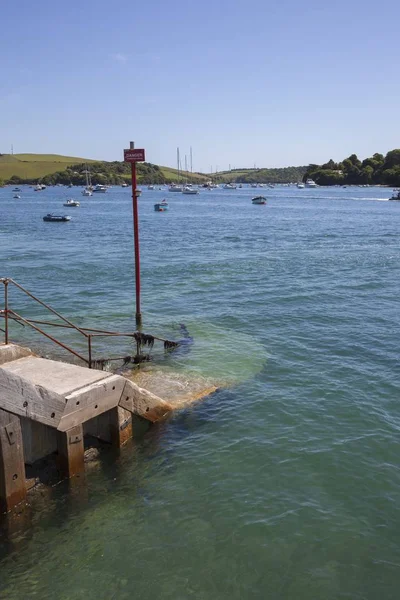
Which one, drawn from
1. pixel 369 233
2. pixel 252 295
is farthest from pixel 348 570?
pixel 369 233

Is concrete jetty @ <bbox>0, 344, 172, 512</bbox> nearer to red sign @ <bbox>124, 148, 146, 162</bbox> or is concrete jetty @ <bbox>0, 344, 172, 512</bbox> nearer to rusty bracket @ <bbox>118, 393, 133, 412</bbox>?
rusty bracket @ <bbox>118, 393, 133, 412</bbox>

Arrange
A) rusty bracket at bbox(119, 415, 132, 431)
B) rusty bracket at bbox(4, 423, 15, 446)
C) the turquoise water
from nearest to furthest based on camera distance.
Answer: the turquoise water < rusty bracket at bbox(4, 423, 15, 446) < rusty bracket at bbox(119, 415, 132, 431)

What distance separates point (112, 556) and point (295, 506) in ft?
11.7

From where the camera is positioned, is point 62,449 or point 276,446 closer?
point 62,449

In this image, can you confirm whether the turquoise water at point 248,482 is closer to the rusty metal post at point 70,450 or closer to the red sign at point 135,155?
the rusty metal post at point 70,450

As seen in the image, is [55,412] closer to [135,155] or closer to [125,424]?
[125,424]

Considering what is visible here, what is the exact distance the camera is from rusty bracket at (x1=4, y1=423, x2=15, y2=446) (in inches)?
364

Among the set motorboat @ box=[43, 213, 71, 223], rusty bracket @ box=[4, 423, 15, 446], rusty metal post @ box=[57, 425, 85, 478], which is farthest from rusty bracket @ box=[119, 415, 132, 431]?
motorboat @ box=[43, 213, 71, 223]

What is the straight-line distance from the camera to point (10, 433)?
928 cm

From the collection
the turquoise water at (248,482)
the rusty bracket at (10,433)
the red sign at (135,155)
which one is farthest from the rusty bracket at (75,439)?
the red sign at (135,155)

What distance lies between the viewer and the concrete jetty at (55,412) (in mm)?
9555

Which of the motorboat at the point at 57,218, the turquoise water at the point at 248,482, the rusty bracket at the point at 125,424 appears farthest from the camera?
the motorboat at the point at 57,218

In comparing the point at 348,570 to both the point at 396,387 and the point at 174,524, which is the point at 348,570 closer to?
the point at 174,524

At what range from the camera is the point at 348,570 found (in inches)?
351
